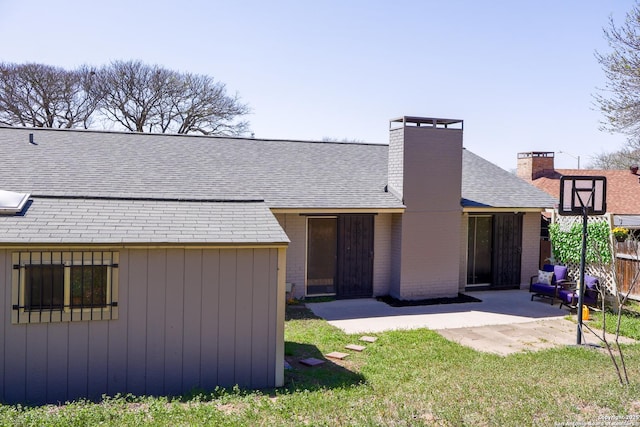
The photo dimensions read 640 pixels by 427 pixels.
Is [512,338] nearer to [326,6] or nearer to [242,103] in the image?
[326,6]

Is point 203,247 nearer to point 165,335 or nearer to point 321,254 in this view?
point 165,335

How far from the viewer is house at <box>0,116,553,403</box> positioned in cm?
664

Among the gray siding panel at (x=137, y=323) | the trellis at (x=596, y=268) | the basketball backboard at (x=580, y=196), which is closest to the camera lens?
the gray siding panel at (x=137, y=323)

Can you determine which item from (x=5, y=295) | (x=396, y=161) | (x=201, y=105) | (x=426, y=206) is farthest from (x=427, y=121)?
(x=201, y=105)

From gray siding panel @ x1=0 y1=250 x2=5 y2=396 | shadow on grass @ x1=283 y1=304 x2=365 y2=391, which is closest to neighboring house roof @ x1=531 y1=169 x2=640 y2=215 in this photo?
shadow on grass @ x1=283 y1=304 x2=365 y2=391

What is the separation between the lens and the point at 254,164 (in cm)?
1466

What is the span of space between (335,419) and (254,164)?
1029 centimetres

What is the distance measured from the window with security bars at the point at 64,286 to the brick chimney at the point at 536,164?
69.7ft

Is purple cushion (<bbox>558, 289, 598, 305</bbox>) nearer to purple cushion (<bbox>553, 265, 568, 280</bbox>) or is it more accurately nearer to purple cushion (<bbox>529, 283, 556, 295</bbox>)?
purple cushion (<bbox>529, 283, 556, 295</bbox>)

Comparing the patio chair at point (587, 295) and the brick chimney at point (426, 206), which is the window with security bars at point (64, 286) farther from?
the patio chair at point (587, 295)

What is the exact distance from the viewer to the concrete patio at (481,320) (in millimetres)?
9875

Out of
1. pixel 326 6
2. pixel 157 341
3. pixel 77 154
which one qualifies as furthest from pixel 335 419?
pixel 77 154

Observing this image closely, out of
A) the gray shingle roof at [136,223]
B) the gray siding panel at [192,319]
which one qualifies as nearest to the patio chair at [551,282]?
the gray shingle roof at [136,223]

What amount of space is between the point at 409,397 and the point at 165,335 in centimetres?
313
